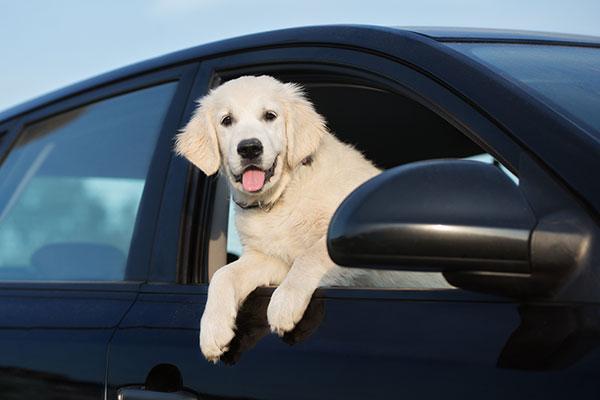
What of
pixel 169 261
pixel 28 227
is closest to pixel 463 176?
pixel 169 261

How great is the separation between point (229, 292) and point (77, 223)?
3.56 ft

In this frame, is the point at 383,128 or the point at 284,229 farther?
the point at 383,128

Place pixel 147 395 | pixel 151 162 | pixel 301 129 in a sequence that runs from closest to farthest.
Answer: pixel 147 395 → pixel 151 162 → pixel 301 129

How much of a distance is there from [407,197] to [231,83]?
1.97m

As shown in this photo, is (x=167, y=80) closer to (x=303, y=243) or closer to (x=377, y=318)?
(x=303, y=243)

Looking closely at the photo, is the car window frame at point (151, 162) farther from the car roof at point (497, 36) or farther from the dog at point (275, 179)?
the car roof at point (497, 36)

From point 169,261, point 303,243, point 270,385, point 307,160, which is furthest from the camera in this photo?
point 307,160

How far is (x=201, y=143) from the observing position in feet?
9.57

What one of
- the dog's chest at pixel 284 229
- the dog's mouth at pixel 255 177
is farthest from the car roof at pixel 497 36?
the dog's mouth at pixel 255 177

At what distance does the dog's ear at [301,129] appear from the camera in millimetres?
2947

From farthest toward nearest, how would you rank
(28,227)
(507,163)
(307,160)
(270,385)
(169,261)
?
(28,227)
(307,160)
(169,261)
(270,385)
(507,163)

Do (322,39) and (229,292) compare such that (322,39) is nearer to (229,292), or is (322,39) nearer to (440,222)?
(229,292)

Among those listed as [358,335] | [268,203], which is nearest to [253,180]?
[268,203]

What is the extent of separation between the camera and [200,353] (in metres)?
1.81
